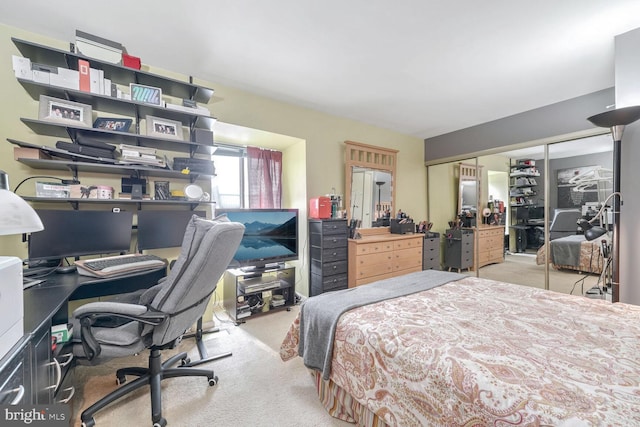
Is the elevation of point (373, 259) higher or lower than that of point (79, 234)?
lower

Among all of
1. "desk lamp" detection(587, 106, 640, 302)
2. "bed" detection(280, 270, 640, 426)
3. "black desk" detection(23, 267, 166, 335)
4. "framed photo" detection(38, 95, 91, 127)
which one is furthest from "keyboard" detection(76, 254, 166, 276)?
"desk lamp" detection(587, 106, 640, 302)

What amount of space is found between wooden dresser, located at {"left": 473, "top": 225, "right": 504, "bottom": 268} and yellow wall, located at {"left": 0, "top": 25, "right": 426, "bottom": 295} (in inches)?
41.5

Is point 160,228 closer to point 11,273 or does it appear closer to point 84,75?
point 84,75

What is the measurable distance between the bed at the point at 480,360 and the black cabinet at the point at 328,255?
1538 mm

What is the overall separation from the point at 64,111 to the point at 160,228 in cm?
112

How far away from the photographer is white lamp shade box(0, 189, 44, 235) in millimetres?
906

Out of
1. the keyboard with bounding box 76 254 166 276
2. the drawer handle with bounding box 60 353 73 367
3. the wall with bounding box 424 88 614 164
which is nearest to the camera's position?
the drawer handle with bounding box 60 353 73 367

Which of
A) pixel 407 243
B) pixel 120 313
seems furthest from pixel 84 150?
pixel 407 243

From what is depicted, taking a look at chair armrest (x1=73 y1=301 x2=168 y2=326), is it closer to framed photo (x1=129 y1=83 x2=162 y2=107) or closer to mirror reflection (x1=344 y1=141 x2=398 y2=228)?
framed photo (x1=129 y1=83 x2=162 y2=107)

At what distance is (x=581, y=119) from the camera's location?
311cm

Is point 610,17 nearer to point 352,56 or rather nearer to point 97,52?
point 352,56

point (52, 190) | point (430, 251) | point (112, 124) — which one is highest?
point (112, 124)

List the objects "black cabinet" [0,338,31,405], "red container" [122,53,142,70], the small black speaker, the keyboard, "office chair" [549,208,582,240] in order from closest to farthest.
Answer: "black cabinet" [0,338,31,405]
the keyboard
"red container" [122,53,142,70]
the small black speaker
"office chair" [549,208,582,240]

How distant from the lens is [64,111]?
1.93m
